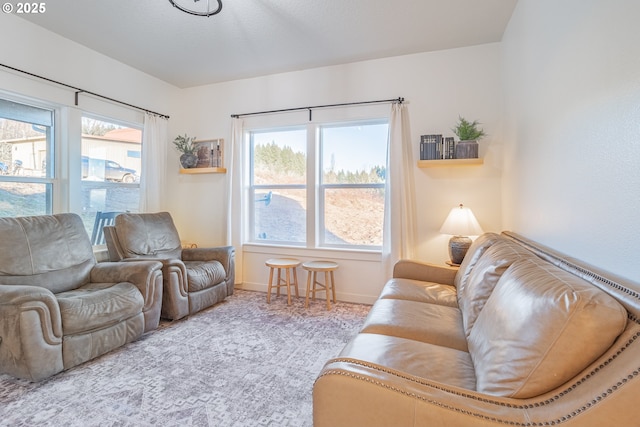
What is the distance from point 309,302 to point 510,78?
2958 millimetres

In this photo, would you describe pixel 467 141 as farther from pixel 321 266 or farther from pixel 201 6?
pixel 201 6

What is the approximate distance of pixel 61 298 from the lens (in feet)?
7.13

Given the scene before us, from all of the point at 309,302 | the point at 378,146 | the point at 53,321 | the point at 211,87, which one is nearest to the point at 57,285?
the point at 53,321

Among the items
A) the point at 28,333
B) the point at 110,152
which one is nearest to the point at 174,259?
the point at 28,333

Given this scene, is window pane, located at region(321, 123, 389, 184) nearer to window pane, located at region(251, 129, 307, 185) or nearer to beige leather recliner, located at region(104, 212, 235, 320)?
window pane, located at region(251, 129, 307, 185)

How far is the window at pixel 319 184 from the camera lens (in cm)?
364

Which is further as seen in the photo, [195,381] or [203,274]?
[203,274]

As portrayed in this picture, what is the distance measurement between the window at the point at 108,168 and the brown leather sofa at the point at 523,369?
11.4 feet

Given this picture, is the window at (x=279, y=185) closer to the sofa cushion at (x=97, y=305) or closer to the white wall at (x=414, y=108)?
the white wall at (x=414, y=108)

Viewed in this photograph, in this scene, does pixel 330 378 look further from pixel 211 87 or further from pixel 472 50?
pixel 211 87

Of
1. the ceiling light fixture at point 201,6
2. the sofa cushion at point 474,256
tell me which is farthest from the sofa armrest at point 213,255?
the sofa cushion at point 474,256

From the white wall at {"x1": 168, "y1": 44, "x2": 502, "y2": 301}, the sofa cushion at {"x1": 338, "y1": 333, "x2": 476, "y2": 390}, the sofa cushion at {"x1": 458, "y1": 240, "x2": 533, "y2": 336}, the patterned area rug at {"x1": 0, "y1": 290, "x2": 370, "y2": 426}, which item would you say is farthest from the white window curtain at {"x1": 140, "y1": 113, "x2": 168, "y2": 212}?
the sofa cushion at {"x1": 458, "y1": 240, "x2": 533, "y2": 336}

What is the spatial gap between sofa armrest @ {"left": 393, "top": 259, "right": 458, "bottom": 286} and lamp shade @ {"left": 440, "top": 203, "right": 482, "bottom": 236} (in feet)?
1.46

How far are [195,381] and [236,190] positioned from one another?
2.49 m
